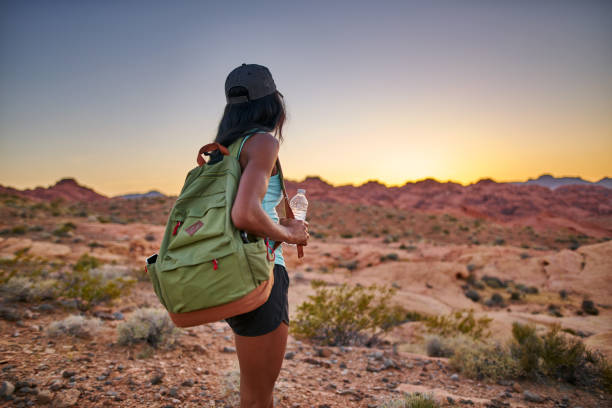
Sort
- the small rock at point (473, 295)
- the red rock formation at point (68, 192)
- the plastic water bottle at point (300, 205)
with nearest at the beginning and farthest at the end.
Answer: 1. the plastic water bottle at point (300, 205)
2. the small rock at point (473, 295)
3. the red rock formation at point (68, 192)

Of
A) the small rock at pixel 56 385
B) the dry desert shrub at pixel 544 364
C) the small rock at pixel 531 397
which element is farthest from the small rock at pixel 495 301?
the small rock at pixel 56 385

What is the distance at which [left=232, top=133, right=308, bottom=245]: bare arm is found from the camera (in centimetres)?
126

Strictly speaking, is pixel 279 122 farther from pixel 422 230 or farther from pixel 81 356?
pixel 422 230

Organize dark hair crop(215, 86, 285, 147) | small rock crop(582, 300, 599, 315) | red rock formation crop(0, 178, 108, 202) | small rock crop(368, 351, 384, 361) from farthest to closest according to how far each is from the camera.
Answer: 1. red rock formation crop(0, 178, 108, 202)
2. small rock crop(582, 300, 599, 315)
3. small rock crop(368, 351, 384, 361)
4. dark hair crop(215, 86, 285, 147)

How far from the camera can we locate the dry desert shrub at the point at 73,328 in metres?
3.86

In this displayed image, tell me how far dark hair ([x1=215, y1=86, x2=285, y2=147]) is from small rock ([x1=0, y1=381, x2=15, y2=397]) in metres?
2.90

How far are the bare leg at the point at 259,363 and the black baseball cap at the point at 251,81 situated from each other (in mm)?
1069

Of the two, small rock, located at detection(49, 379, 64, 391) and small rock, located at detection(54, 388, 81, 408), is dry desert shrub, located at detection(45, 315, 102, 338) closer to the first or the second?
small rock, located at detection(49, 379, 64, 391)

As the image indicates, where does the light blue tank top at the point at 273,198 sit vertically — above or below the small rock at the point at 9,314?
above

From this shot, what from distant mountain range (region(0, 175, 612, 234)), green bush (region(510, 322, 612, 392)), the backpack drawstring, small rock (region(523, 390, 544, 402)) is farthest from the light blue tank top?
distant mountain range (region(0, 175, 612, 234))

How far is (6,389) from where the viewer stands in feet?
8.68

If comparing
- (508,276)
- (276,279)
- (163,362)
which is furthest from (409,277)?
(276,279)

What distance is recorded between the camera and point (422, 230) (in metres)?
31.8

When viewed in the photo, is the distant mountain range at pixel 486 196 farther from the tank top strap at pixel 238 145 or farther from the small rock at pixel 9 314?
the tank top strap at pixel 238 145
